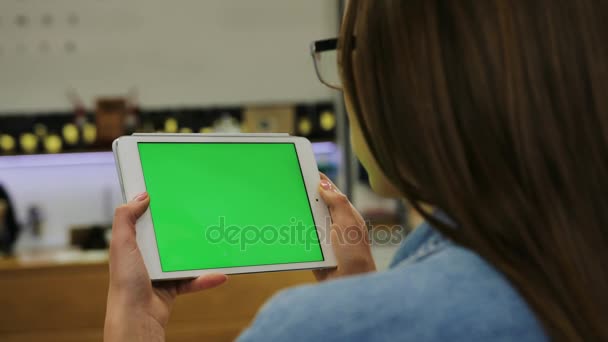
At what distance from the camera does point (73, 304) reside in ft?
10.1

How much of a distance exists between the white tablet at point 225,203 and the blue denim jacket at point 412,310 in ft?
1.64

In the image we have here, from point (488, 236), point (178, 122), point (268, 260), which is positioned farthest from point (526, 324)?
point (178, 122)

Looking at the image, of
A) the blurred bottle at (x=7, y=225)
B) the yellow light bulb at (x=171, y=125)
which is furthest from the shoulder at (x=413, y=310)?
the yellow light bulb at (x=171, y=125)

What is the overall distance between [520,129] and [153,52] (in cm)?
377

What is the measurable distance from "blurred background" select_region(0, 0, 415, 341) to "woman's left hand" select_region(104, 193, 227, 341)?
281 cm

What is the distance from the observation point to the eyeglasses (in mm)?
849

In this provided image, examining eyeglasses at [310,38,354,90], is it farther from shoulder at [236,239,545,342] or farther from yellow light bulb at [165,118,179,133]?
yellow light bulb at [165,118,179,133]

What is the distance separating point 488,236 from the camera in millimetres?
492

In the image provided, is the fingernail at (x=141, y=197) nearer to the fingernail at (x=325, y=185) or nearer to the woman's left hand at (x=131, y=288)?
the woman's left hand at (x=131, y=288)

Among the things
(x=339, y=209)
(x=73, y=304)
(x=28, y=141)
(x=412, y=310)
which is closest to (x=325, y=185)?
(x=339, y=209)

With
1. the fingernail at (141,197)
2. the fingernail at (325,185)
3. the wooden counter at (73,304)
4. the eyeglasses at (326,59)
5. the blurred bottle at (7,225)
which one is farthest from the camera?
the blurred bottle at (7,225)

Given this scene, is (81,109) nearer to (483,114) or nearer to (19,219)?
(19,219)

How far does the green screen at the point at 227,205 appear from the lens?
98 cm

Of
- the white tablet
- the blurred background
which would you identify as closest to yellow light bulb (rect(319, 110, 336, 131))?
the blurred background
